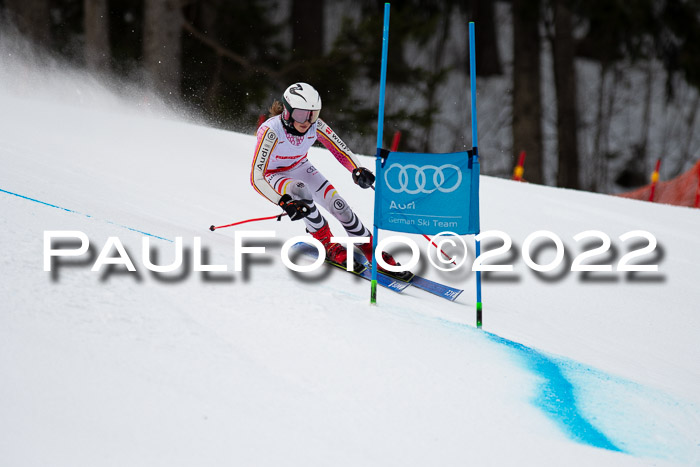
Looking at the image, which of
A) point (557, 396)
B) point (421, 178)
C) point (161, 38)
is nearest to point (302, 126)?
point (421, 178)

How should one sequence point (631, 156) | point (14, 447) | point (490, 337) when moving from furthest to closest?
point (631, 156), point (490, 337), point (14, 447)

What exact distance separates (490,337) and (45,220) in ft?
8.80

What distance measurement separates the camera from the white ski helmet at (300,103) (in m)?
5.13

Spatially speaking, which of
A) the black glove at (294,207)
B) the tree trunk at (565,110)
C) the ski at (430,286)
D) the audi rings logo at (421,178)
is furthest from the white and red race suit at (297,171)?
the tree trunk at (565,110)

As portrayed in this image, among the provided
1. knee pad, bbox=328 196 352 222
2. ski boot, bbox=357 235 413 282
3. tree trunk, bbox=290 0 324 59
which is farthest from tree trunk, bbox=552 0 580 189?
knee pad, bbox=328 196 352 222

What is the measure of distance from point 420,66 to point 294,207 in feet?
42.5

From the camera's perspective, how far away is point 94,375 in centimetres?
271

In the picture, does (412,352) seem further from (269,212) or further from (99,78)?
(99,78)

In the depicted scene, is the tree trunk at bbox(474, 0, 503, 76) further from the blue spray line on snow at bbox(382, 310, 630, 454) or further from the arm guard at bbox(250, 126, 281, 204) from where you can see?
the blue spray line on snow at bbox(382, 310, 630, 454)

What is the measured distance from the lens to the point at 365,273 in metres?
5.20

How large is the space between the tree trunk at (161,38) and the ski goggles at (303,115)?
1028 cm

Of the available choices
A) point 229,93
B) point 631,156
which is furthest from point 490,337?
point 631,156

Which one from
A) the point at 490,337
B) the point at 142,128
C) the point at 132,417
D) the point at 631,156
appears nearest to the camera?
the point at 132,417

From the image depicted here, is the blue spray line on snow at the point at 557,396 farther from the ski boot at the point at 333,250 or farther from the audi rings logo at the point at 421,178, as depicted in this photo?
the ski boot at the point at 333,250
